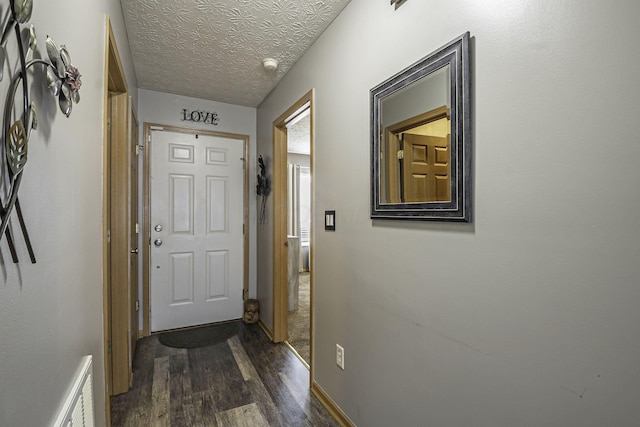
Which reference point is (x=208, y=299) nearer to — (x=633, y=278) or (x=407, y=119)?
(x=407, y=119)

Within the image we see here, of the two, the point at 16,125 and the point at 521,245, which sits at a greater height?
the point at 16,125

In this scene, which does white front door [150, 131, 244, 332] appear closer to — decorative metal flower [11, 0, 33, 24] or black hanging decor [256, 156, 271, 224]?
black hanging decor [256, 156, 271, 224]

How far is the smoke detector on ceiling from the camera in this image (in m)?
2.38

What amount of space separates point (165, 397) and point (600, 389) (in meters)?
2.26

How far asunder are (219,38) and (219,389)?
7.87 ft

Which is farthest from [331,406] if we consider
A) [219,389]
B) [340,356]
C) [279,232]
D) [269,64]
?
[269,64]

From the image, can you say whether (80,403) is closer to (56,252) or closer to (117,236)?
(56,252)

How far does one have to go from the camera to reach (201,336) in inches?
118

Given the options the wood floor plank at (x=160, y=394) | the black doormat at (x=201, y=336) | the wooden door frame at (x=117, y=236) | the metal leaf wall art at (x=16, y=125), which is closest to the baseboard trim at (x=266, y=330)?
the black doormat at (x=201, y=336)

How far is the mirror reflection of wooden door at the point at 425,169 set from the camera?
46.2 inches

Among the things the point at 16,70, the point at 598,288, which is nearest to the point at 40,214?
the point at 16,70

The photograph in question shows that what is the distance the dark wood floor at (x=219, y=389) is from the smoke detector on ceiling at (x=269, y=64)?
93.0 inches

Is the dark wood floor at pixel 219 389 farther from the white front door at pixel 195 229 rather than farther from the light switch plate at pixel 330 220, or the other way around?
the light switch plate at pixel 330 220

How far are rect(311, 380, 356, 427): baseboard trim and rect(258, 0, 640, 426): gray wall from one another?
0.19 metres
